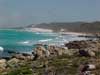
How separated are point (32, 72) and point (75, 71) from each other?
11.2 ft

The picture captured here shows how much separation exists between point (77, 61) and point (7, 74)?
7689 mm

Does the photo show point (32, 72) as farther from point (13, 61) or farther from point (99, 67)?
point (13, 61)

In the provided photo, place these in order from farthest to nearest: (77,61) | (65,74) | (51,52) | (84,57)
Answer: (51,52)
(84,57)
(77,61)
(65,74)

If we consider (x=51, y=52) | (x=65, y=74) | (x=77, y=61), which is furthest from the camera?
(x=51, y=52)

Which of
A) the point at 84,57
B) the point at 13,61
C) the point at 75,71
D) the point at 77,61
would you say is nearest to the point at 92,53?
the point at 84,57

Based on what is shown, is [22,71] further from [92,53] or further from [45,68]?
[92,53]

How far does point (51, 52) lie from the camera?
5172 cm

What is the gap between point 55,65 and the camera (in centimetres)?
3466

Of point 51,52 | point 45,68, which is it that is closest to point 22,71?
point 45,68

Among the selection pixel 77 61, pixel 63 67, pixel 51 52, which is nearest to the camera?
pixel 63 67

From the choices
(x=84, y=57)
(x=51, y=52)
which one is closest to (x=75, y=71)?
(x=84, y=57)

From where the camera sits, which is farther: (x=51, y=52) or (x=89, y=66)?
(x=51, y=52)

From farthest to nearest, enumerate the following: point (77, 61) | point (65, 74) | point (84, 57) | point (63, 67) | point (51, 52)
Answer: point (51, 52), point (84, 57), point (77, 61), point (63, 67), point (65, 74)

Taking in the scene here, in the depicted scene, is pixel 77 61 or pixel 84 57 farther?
pixel 84 57
